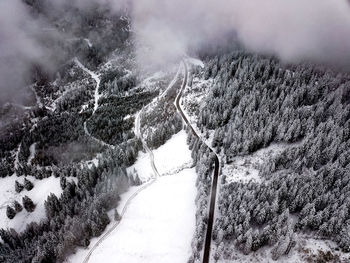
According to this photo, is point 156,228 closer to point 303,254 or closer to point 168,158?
point 168,158

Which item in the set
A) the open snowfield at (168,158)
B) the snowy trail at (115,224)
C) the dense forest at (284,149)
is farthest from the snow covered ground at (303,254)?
the open snowfield at (168,158)

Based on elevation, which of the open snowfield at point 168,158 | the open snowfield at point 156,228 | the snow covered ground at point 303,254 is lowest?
the snow covered ground at point 303,254

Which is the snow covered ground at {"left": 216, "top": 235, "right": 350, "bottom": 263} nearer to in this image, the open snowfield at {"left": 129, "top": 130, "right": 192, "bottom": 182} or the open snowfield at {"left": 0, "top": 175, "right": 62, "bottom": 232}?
the open snowfield at {"left": 129, "top": 130, "right": 192, "bottom": 182}

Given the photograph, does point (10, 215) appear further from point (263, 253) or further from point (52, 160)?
point (263, 253)

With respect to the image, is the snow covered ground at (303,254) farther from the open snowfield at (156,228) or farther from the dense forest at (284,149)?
the open snowfield at (156,228)

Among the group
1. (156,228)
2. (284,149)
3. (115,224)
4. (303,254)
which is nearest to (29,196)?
(115,224)

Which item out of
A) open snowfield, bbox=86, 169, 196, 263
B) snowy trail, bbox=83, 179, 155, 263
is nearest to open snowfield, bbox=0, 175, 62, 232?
snowy trail, bbox=83, 179, 155, 263
